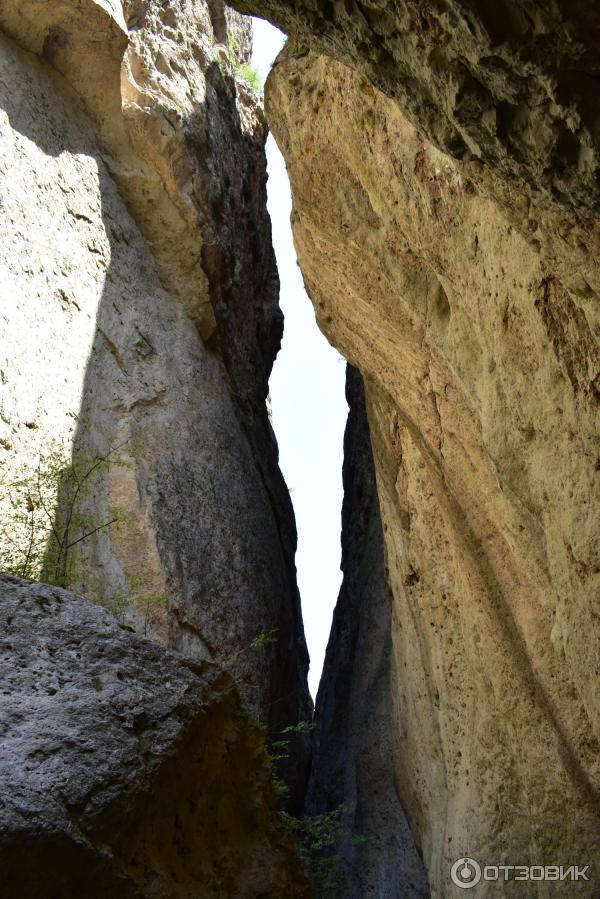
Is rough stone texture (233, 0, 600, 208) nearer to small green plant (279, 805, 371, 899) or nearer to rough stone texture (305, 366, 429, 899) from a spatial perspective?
small green plant (279, 805, 371, 899)

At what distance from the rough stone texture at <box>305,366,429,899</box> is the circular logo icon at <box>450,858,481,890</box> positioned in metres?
3.49

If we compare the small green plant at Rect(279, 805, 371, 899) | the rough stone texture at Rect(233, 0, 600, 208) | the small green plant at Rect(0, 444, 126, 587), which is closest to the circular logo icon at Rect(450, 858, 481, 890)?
the small green plant at Rect(279, 805, 371, 899)

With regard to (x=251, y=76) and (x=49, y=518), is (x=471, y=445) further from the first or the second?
(x=251, y=76)

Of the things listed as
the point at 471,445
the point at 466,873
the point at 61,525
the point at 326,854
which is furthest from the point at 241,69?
the point at 466,873

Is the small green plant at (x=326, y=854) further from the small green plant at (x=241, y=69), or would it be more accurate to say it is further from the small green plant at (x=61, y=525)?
the small green plant at (x=241, y=69)

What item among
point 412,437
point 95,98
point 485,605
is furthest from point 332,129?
point 95,98

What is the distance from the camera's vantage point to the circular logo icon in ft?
26.0

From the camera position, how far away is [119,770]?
4652mm

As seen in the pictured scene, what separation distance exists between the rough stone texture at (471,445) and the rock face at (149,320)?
6.89 ft

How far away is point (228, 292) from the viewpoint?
14.1 m

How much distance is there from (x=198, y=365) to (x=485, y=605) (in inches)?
220

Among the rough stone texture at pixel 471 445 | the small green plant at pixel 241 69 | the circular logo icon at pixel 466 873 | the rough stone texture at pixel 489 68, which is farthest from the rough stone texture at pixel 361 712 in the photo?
the rough stone texture at pixel 489 68

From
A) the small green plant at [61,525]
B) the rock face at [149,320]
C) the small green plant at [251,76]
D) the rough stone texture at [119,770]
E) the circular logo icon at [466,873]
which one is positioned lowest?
the circular logo icon at [466,873]

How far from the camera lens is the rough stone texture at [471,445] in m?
6.21
